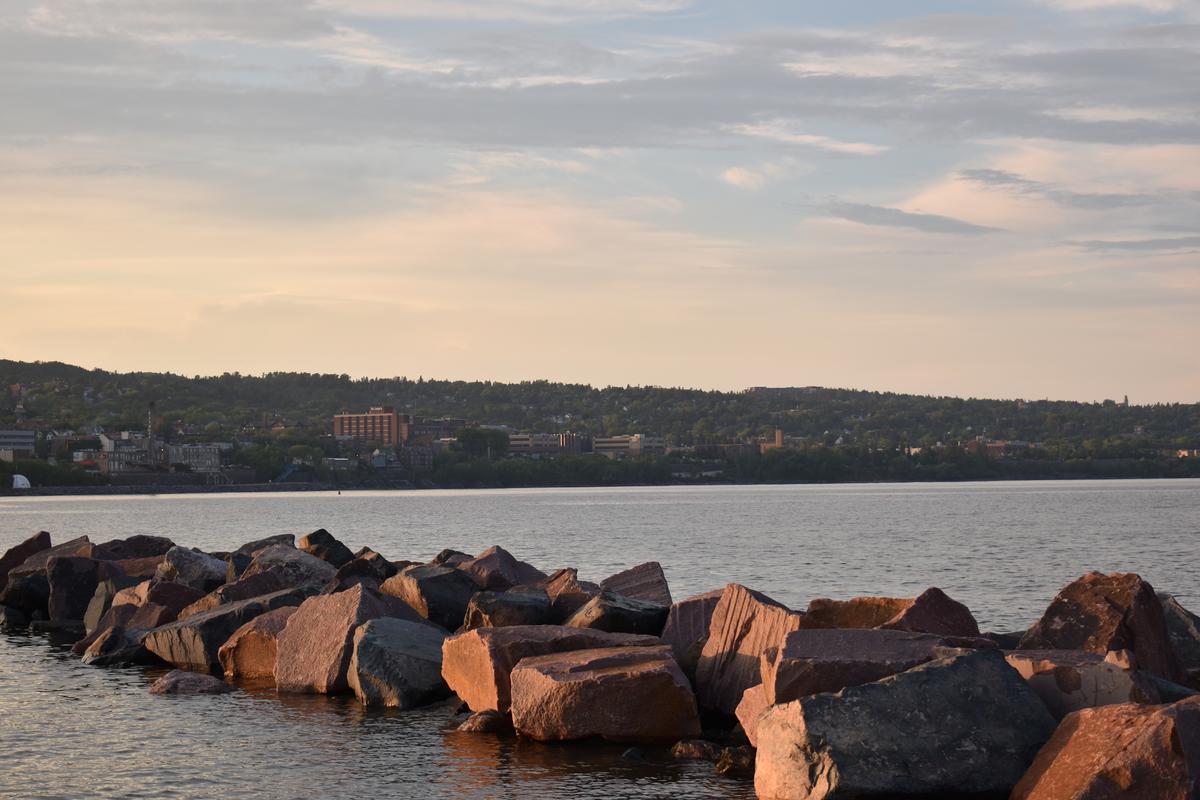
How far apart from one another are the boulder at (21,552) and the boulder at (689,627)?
2004 cm

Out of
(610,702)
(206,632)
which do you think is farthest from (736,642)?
(206,632)

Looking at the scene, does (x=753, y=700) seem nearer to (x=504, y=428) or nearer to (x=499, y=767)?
(x=499, y=767)

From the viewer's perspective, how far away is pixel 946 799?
11.6 metres

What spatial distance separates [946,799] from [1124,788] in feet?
5.36

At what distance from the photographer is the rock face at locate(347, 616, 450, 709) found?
659 inches

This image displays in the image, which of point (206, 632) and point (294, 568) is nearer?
point (206, 632)

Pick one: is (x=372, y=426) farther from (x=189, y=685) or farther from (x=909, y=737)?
(x=909, y=737)

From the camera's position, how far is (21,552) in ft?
109

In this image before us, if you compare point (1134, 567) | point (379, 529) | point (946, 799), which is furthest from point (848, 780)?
point (379, 529)

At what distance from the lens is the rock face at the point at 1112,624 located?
46.5 feet

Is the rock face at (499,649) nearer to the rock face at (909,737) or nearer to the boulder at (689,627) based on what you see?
the boulder at (689,627)

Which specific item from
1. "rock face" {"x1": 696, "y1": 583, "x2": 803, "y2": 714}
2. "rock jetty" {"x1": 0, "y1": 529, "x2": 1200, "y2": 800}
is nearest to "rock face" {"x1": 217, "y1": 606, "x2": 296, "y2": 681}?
"rock jetty" {"x1": 0, "y1": 529, "x2": 1200, "y2": 800}

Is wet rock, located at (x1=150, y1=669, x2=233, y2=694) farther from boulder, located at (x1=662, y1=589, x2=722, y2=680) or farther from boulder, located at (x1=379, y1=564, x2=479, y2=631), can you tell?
boulder, located at (x1=662, y1=589, x2=722, y2=680)

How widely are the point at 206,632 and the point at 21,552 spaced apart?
1522 cm
